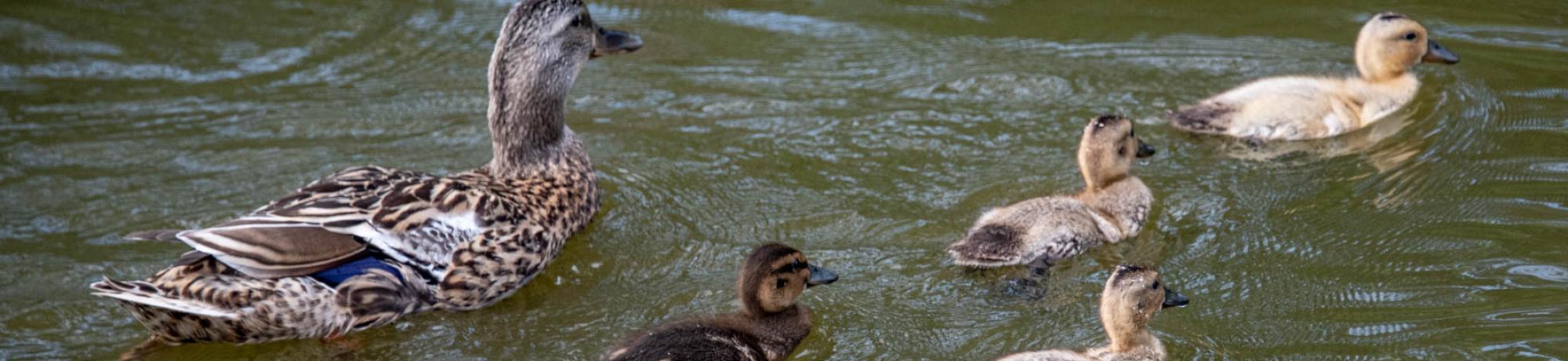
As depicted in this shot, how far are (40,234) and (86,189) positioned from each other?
45 cm

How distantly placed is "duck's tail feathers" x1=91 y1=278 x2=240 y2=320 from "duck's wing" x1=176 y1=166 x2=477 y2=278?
166mm

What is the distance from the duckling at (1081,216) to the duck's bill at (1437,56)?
6.07ft

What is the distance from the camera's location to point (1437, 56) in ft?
23.4

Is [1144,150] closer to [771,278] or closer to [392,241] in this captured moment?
[771,278]

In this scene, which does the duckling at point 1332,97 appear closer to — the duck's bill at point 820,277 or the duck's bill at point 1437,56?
the duck's bill at point 1437,56

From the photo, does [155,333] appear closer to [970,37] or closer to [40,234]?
[40,234]

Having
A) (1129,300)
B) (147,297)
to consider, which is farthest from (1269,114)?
(147,297)

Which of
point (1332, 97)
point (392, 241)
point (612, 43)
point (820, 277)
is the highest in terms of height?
point (612, 43)

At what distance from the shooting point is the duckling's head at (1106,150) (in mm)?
5930

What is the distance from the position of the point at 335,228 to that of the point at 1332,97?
4.41 meters

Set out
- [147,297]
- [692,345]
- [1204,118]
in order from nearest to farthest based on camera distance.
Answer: [692,345]
[147,297]
[1204,118]

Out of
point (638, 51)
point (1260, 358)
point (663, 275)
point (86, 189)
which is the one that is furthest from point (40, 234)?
point (1260, 358)

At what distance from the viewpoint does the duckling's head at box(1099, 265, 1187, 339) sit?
4.70m

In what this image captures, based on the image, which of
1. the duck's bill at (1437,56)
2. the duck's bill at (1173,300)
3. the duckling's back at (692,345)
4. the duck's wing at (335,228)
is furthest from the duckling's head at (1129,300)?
the duck's bill at (1437,56)
